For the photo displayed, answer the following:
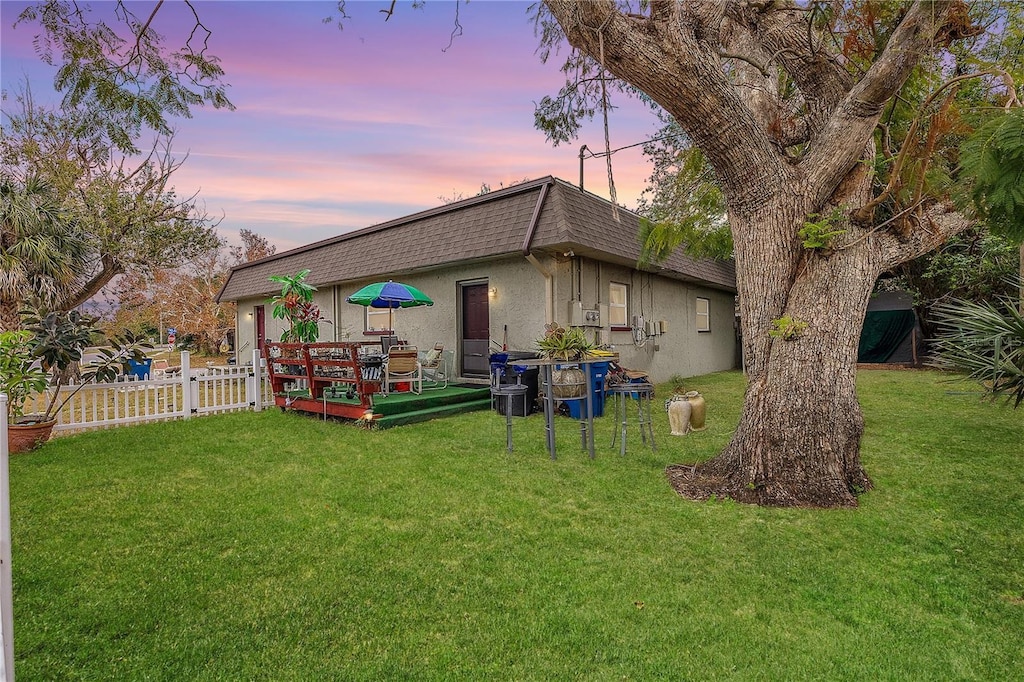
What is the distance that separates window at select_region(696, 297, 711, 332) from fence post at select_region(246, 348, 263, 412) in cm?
1145

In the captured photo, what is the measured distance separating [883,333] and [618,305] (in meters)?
11.5

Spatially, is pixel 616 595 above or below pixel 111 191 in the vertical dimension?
below

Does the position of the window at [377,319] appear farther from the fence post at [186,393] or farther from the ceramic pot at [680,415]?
the ceramic pot at [680,415]

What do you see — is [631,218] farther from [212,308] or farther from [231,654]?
[212,308]

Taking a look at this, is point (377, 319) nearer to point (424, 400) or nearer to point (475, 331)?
point (475, 331)

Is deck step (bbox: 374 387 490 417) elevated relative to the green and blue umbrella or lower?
lower

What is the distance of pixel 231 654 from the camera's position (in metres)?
2.06

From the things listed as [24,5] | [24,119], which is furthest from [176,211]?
[24,5]

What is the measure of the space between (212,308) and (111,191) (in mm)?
12566

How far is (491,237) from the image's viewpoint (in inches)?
352

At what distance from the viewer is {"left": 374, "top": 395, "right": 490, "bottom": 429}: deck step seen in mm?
7008

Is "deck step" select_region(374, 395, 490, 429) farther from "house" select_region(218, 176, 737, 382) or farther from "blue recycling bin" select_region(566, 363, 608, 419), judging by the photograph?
"blue recycling bin" select_region(566, 363, 608, 419)

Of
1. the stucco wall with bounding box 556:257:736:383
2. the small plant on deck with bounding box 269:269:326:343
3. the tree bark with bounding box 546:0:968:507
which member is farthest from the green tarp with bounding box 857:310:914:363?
the small plant on deck with bounding box 269:269:326:343

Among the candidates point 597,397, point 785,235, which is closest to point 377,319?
point 597,397
